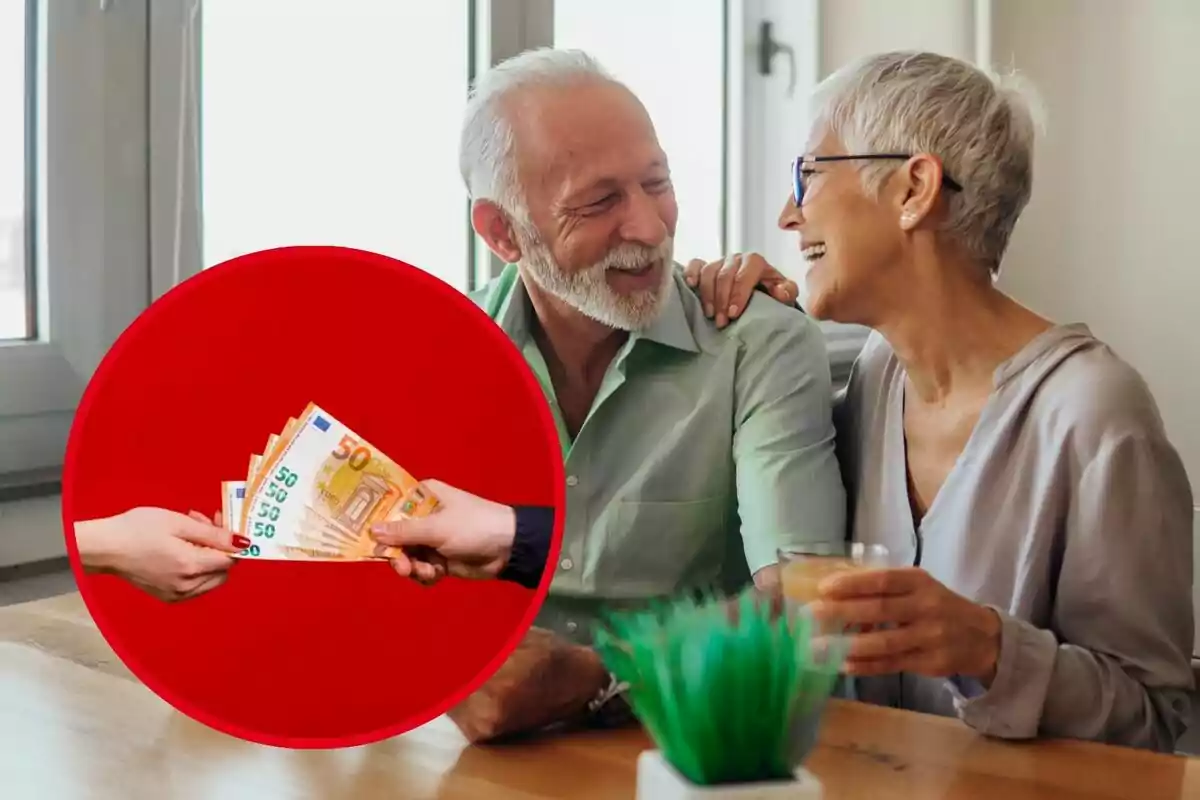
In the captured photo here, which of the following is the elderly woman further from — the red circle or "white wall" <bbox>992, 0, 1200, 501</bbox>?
"white wall" <bbox>992, 0, 1200, 501</bbox>

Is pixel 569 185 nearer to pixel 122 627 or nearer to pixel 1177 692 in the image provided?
pixel 122 627

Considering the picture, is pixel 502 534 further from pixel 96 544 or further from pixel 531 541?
pixel 96 544

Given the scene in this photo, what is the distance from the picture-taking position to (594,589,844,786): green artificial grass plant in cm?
60

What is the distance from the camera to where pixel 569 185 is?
1.32 meters

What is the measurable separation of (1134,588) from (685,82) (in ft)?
6.13

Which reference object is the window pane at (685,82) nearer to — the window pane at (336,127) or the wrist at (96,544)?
the window pane at (336,127)

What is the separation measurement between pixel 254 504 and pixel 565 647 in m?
0.26

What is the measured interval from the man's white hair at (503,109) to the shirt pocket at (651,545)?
356mm

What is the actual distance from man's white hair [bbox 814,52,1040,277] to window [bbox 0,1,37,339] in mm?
960

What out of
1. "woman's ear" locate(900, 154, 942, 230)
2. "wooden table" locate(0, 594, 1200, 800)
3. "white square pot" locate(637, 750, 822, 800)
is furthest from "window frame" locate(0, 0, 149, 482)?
"white square pot" locate(637, 750, 822, 800)

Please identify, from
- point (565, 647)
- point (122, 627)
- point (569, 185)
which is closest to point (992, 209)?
point (569, 185)

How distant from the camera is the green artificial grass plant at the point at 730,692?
23.6 inches

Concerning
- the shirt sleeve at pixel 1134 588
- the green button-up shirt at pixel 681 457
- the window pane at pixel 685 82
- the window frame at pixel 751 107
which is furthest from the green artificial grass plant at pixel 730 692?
the window pane at pixel 685 82

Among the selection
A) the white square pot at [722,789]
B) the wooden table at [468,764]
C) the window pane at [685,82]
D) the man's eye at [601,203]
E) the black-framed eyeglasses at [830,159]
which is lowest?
the wooden table at [468,764]
